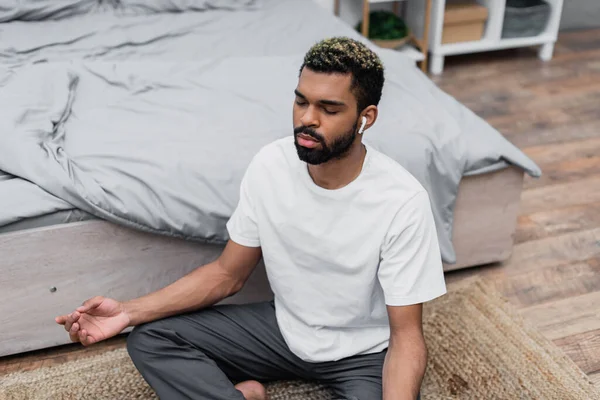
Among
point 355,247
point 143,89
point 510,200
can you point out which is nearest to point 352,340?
point 355,247

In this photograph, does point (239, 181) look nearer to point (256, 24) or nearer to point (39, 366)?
point (39, 366)

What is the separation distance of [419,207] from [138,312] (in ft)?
1.88

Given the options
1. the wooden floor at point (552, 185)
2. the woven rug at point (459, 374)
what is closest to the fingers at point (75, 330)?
the woven rug at point (459, 374)

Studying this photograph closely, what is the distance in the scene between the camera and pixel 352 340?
1.33 meters

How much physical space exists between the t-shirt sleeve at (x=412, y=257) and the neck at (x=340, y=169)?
0.11 metres

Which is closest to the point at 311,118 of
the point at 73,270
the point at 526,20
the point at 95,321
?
the point at 95,321

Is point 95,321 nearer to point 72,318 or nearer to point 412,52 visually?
point 72,318

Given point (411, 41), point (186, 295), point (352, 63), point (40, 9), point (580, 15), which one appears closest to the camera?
point (352, 63)

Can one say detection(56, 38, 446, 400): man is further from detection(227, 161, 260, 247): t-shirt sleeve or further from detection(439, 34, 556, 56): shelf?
detection(439, 34, 556, 56): shelf

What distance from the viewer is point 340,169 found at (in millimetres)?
1233

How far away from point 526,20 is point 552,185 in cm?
130

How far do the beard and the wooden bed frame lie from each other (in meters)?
0.49

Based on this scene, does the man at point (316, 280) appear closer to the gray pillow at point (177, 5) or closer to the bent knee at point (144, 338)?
the bent knee at point (144, 338)

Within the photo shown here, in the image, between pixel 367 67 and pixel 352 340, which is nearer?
pixel 367 67
